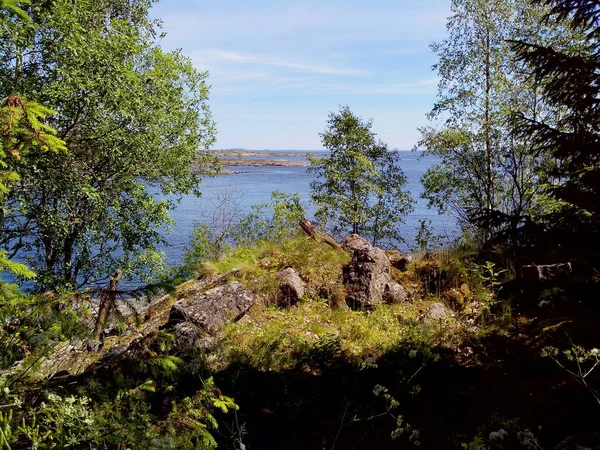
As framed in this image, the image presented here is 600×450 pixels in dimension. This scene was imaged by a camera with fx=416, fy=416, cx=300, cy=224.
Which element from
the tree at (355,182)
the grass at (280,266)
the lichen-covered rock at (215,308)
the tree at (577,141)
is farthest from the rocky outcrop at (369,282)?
the tree at (355,182)

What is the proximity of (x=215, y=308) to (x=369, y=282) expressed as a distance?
262 cm

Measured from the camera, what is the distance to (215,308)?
6305 millimetres

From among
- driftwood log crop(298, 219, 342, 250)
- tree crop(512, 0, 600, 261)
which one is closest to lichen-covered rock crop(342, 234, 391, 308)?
driftwood log crop(298, 219, 342, 250)

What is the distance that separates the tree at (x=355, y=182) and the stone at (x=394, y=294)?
9.26 metres

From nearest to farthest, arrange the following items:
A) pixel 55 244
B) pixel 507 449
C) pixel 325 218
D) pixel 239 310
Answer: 1. pixel 507 449
2. pixel 239 310
3. pixel 55 244
4. pixel 325 218

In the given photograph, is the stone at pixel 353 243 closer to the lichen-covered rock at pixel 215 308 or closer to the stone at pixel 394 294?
the stone at pixel 394 294

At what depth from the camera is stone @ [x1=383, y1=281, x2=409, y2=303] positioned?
23.2 feet

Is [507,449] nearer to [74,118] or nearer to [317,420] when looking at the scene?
[317,420]

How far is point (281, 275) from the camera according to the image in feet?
24.5

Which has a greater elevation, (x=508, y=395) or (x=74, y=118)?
(x=74, y=118)

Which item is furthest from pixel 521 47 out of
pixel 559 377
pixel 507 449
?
pixel 507 449

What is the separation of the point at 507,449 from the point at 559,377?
4.85 ft

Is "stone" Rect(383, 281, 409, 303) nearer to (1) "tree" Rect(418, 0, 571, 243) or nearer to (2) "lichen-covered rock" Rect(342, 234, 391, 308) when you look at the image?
(2) "lichen-covered rock" Rect(342, 234, 391, 308)

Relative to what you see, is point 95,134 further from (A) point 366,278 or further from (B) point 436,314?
(B) point 436,314
